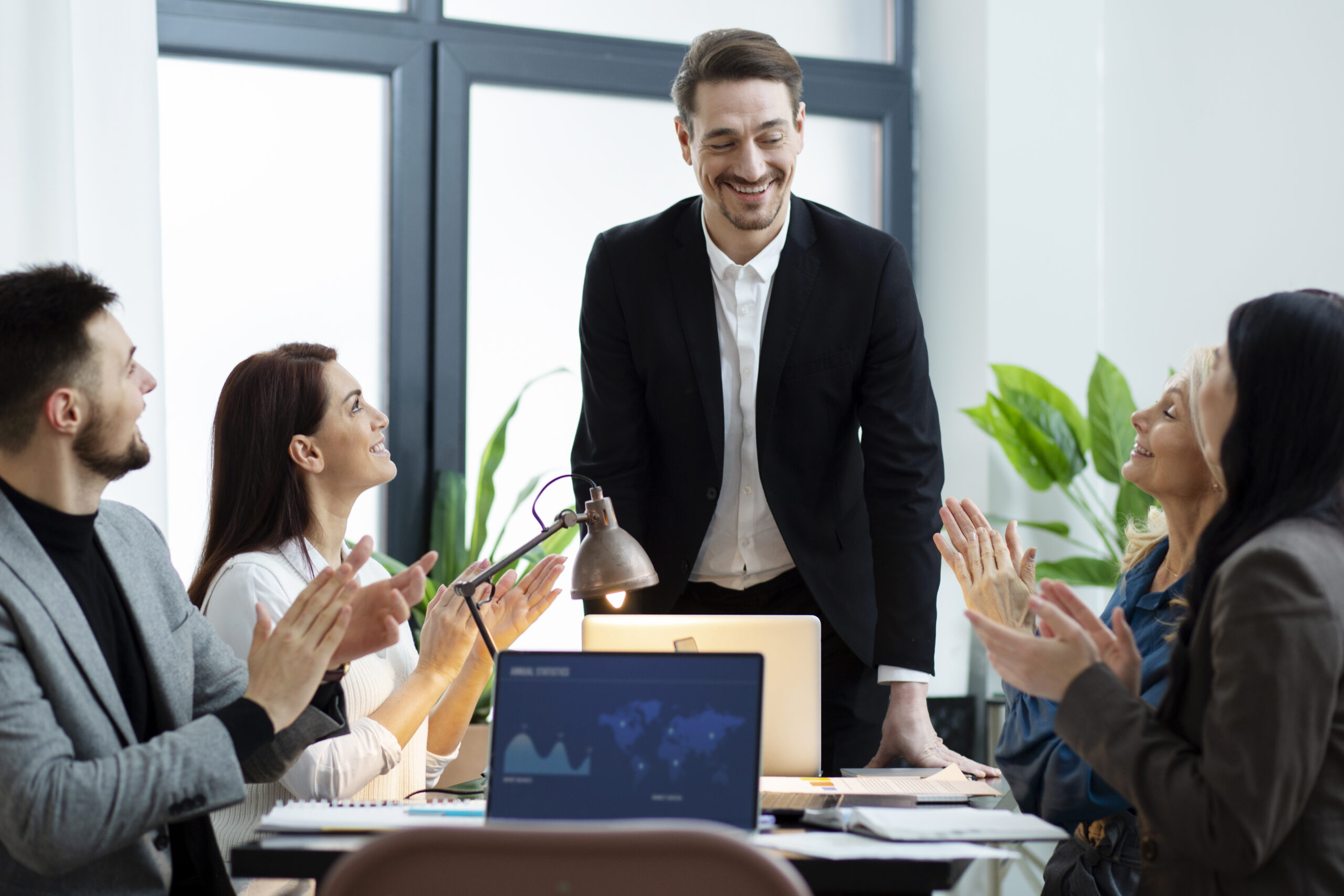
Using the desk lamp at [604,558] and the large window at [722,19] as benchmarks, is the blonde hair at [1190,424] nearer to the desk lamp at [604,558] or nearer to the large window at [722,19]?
the desk lamp at [604,558]

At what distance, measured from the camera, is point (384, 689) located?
7.30 ft

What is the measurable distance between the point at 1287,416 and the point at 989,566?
2.45 feet

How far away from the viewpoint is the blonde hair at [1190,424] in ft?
6.61

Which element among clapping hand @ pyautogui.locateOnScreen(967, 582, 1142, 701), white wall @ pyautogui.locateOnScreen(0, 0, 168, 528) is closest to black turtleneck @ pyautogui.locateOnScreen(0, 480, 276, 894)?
clapping hand @ pyautogui.locateOnScreen(967, 582, 1142, 701)

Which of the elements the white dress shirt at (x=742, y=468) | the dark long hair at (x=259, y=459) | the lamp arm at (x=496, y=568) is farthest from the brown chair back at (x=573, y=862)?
the white dress shirt at (x=742, y=468)

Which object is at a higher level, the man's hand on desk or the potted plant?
the potted plant

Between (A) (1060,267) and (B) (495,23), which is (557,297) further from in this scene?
(A) (1060,267)

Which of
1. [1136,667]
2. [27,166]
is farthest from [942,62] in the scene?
[1136,667]

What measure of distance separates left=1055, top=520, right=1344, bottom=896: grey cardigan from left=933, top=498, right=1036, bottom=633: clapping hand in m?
0.61

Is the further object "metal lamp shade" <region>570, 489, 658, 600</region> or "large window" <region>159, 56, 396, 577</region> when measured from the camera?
"large window" <region>159, 56, 396, 577</region>

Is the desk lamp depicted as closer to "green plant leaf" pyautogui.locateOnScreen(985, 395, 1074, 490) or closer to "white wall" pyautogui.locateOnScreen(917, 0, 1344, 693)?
"green plant leaf" pyautogui.locateOnScreen(985, 395, 1074, 490)

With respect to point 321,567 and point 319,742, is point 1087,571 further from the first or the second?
point 319,742

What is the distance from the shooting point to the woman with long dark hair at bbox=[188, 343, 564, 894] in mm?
2029

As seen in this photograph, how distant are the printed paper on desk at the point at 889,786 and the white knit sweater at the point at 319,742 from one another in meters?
0.62
